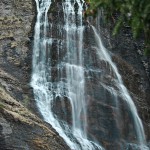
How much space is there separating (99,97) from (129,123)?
149cm

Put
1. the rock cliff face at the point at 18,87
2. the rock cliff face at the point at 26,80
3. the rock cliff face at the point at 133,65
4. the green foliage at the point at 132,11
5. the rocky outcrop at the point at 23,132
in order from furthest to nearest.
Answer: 1. the rock cliff face at the point at 133,65
2. the rock cliff face at the point at 26,80
3. the rock cliff face at the point at 18,87
4. the rocky outcrop at the point at 23,132
5. the green foliage at the point at 132,11

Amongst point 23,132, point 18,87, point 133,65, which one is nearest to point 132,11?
point 23,132

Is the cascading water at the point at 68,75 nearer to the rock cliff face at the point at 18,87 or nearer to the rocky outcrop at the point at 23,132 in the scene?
the rock cliff face at the point at 18,87

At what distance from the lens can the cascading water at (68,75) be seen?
13434 mm

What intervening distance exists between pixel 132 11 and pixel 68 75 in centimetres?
1026

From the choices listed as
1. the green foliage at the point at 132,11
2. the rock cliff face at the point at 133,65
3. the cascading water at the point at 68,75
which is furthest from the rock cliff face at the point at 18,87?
the green foliage at the point at 132,11

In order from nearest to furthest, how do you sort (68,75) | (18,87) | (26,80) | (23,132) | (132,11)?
(132,11) → (23,132) → (18,87) → (26,80) → (68,75)

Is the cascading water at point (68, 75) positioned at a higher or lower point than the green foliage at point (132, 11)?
lower

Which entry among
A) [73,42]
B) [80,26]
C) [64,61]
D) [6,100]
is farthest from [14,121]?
[80,26]

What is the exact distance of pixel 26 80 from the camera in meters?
15.6

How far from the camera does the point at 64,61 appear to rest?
1669cm

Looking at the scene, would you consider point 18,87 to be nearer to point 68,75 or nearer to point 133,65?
point 68,75

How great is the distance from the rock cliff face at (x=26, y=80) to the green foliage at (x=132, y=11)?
4521 mm

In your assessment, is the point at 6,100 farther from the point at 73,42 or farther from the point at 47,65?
the point at 73,42
